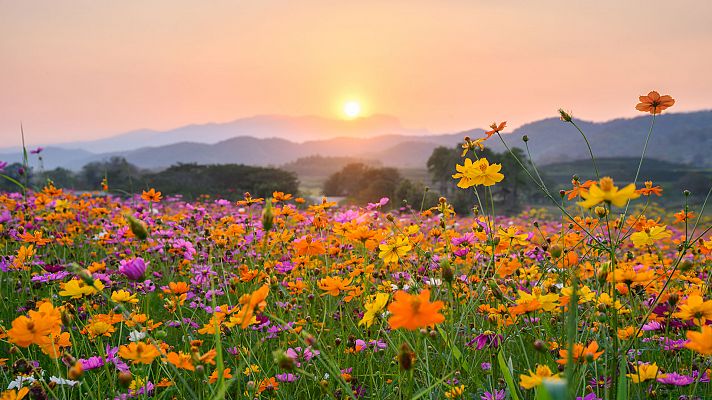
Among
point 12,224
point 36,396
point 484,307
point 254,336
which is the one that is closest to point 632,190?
point 484,307

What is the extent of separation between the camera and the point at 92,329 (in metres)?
1.58

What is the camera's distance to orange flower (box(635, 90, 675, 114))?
6.39ft

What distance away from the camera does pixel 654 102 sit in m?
1.98

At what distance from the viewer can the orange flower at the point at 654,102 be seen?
1948mm

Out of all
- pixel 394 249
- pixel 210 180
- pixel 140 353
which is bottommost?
pixel 210 180

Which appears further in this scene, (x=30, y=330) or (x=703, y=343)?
(x=30, y=330)

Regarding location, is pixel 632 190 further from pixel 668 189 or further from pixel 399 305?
pixel 668 189

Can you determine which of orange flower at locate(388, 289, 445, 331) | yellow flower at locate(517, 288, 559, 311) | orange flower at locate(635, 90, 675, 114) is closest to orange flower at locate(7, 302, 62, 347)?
orange flower at locate(388, 289, 445, 331)

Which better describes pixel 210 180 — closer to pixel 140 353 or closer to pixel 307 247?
pixel 307 247

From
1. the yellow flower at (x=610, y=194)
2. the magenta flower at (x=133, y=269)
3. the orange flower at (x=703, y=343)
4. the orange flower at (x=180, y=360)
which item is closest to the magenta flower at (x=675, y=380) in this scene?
the orange flower at (x=703, y=343)

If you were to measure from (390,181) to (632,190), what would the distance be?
23.9m

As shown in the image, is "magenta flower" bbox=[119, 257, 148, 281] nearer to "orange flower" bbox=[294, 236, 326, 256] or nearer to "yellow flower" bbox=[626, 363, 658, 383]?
"orange flower" bbox=[294, 236, 326, 256]

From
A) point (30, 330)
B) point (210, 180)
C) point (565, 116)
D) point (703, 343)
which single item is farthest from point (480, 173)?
point (210, 180)

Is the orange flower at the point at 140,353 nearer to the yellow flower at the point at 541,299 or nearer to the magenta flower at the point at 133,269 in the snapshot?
the magenta flower at the point at 133,269
